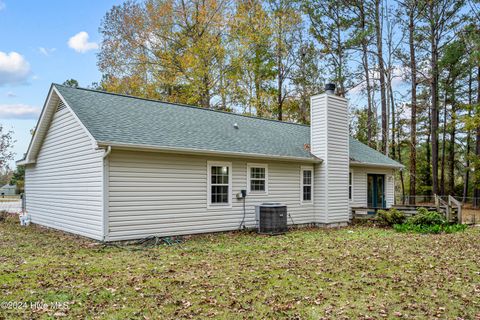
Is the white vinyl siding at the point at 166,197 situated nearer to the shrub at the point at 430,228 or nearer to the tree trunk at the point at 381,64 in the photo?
the shrub at the point at 430,228

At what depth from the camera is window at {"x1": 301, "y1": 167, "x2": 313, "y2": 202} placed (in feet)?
42.6

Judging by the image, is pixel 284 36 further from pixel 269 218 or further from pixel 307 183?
pixel 269 218

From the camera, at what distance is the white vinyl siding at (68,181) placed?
887 centimetres

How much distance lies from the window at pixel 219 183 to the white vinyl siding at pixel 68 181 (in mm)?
3102

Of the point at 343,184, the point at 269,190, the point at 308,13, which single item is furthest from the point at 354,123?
the point at 269,190

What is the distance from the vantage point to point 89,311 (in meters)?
4.32

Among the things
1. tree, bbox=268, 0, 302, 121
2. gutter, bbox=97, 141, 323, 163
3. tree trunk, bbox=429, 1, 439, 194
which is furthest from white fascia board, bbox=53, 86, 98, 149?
tree trunk, bbox=429, 1, 439, 194

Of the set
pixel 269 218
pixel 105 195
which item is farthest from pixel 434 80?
pixel 105 195

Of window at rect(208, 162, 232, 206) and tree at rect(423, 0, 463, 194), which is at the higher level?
tree at rect(423, 0, 463, 194)

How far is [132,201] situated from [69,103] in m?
3.15

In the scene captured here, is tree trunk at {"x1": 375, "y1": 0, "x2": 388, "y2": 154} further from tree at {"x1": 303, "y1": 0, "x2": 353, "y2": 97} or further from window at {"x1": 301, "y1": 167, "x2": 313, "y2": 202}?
window at {"x1": 301, "y1": 167, "x2": 313, "y2": 202}

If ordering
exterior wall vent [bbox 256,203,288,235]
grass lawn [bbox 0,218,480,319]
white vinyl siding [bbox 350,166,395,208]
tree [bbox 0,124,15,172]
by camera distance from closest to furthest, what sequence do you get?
grass lawn [bbox 0,218,480,319] → exterior wall vent [bbox 256,203,288,235] → white vinyl siding [bbox 350,166,395,208] → tree [bbox 0,124,15,172]

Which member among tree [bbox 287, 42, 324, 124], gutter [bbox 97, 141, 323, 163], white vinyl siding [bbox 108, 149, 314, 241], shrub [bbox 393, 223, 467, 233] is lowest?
shrub [bbox 393, 223, 467, 233]

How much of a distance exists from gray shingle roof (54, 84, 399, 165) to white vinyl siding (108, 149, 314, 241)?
1.45 ft
